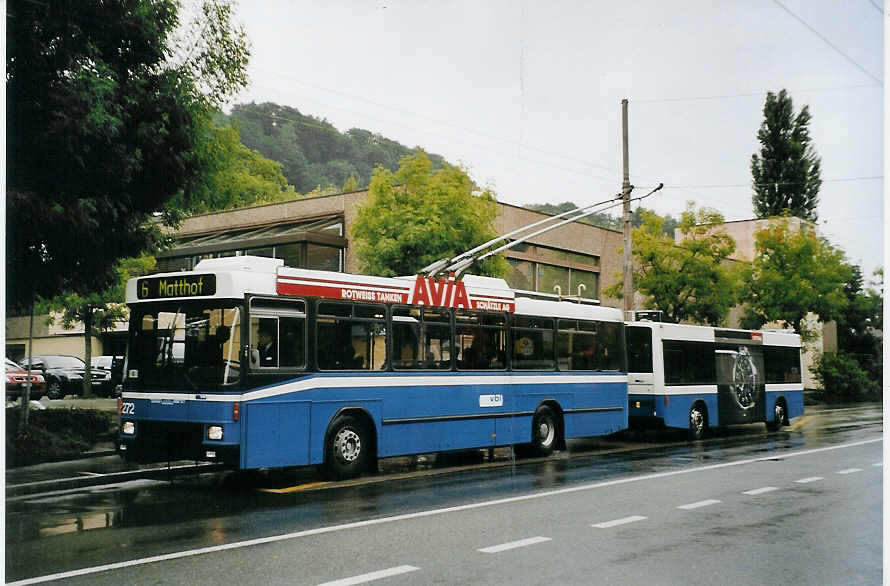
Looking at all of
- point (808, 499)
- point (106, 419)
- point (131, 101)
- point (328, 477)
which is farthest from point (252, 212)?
point (808, 499)

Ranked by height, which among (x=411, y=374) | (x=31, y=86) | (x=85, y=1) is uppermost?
(x=85, y=1)

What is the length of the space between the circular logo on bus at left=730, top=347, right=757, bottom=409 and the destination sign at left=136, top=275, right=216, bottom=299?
15.4 m

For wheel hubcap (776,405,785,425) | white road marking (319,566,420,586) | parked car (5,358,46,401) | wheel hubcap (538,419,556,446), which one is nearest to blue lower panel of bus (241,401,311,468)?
white road marking (319,566,420,586)

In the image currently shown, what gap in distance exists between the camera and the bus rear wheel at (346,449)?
12570 millimetres

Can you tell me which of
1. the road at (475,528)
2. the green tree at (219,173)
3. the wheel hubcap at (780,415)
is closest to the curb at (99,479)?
the road at (475,528)

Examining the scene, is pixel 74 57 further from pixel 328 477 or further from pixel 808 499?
pixel 808 499

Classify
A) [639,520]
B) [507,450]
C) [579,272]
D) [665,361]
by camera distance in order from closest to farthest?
[639,520]
[507,450]
[665,361]
[579,272]

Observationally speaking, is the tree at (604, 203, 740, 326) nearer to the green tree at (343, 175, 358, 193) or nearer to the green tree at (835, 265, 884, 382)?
the green tree at (343, 175, 358, 193)

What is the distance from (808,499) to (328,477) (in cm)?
621

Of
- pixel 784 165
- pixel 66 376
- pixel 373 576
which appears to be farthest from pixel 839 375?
pixel 373 576

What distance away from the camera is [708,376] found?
871 inches

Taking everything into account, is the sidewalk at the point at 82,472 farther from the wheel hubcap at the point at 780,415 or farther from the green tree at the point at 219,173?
the wheel hubcap at the point at 780,415

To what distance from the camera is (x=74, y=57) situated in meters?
12.6

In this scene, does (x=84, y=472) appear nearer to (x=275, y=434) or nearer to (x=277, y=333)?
(x=275, y=434)
